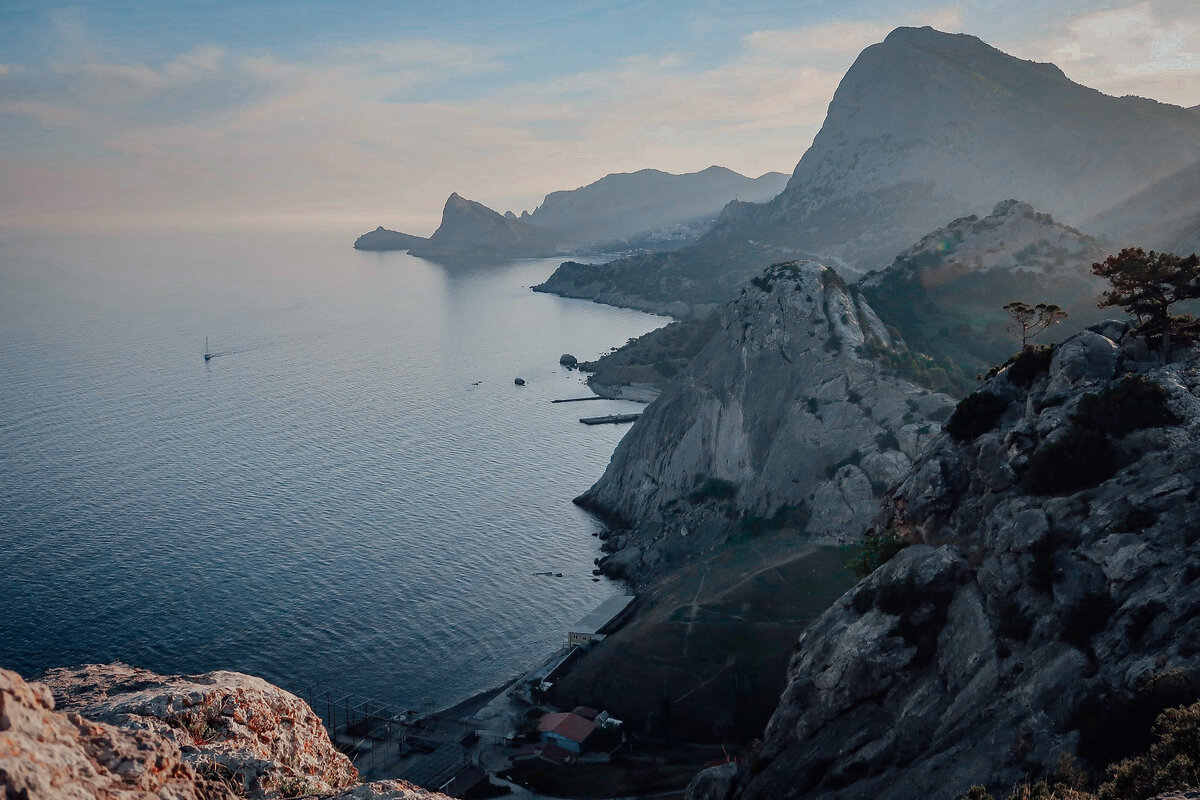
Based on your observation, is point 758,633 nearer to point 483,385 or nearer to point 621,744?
point 621,744

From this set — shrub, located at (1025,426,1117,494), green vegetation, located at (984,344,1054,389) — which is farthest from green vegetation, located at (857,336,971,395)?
shrub, located at (1025,426,1117,494)

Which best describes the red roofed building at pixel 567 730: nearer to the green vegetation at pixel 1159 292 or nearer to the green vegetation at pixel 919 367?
the green vegetation at pixel 1159 292

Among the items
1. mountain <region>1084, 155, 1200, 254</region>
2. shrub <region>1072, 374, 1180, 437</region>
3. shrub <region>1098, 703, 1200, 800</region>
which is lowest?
shrub <region>1098, 703, 1200, 800</region>

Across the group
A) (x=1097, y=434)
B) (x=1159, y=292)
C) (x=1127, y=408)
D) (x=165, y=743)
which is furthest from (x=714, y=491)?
(x=165, y=743)

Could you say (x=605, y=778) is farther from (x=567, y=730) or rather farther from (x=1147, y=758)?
(x=1147, y=758)

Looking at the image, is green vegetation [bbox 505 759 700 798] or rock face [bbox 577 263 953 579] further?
rock face [bbox 577 263 953 579]

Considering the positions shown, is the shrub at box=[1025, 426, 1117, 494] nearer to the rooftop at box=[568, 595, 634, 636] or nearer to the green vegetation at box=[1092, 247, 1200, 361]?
the green vegetation at box=[1092, 247, 1200, 361]
